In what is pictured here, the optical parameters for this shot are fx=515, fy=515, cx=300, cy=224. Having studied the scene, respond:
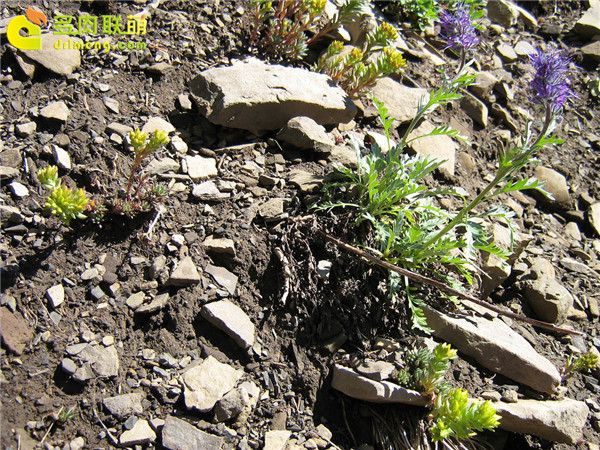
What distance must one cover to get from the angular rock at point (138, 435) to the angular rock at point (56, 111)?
203 centimetres

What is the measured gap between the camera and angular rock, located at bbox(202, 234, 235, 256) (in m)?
3.21

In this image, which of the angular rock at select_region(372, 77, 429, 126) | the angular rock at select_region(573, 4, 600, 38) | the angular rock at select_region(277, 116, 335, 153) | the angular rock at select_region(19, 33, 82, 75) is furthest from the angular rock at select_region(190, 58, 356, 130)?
the angular rock at select_region(573, 4, 600, 38)

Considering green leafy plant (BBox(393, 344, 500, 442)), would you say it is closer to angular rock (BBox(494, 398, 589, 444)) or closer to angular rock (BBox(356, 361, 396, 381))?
angular rock (BBox(356, 361, 396, 381))

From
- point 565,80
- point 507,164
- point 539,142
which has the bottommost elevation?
point 507,164

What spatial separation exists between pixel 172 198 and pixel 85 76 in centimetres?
119

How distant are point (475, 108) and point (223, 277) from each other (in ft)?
10.2

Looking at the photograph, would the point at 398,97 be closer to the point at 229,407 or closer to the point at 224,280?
the point at 224,280

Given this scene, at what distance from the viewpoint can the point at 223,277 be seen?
Answer: 125 inches

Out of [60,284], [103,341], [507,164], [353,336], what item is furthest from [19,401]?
[507,164]

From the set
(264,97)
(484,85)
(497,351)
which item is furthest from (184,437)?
(484,85)

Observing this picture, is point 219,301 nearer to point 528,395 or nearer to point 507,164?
point 507,164

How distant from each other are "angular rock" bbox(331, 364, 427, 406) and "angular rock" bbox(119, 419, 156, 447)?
1.08 meters

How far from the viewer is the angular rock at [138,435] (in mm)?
2506

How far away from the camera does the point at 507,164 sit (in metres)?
2.71
